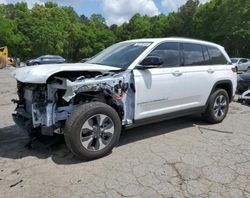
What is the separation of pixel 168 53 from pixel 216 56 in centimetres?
156

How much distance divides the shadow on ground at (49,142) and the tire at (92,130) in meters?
0.27

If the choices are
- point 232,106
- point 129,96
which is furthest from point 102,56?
point 232,106

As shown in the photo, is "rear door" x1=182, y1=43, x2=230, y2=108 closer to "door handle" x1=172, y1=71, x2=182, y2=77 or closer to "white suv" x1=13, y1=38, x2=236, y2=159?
"white suv" x1=13, y1=38, x2=236, y2=159

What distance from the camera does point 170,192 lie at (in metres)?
4.01

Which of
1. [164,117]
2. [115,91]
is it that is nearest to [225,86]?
[164,117]

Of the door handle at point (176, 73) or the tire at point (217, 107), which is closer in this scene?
the door handle at point (176, 73)

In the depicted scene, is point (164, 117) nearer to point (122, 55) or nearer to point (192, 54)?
point (122, 55)

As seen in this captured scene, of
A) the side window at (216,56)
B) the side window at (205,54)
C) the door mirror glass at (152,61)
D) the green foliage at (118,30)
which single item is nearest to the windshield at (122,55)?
the door mirror glass at (152,61)

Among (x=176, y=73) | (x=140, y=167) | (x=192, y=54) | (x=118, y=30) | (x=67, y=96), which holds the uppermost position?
(x=118, y=30)

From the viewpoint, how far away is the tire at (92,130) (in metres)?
4.68

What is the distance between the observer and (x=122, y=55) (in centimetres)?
588

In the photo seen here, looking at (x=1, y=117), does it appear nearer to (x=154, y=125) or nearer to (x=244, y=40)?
(x=154, y=125)

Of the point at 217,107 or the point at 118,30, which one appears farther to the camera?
the point at 118,30

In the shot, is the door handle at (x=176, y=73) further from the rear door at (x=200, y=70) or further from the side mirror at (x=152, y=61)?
the side mirror at (x=152, y=61)
